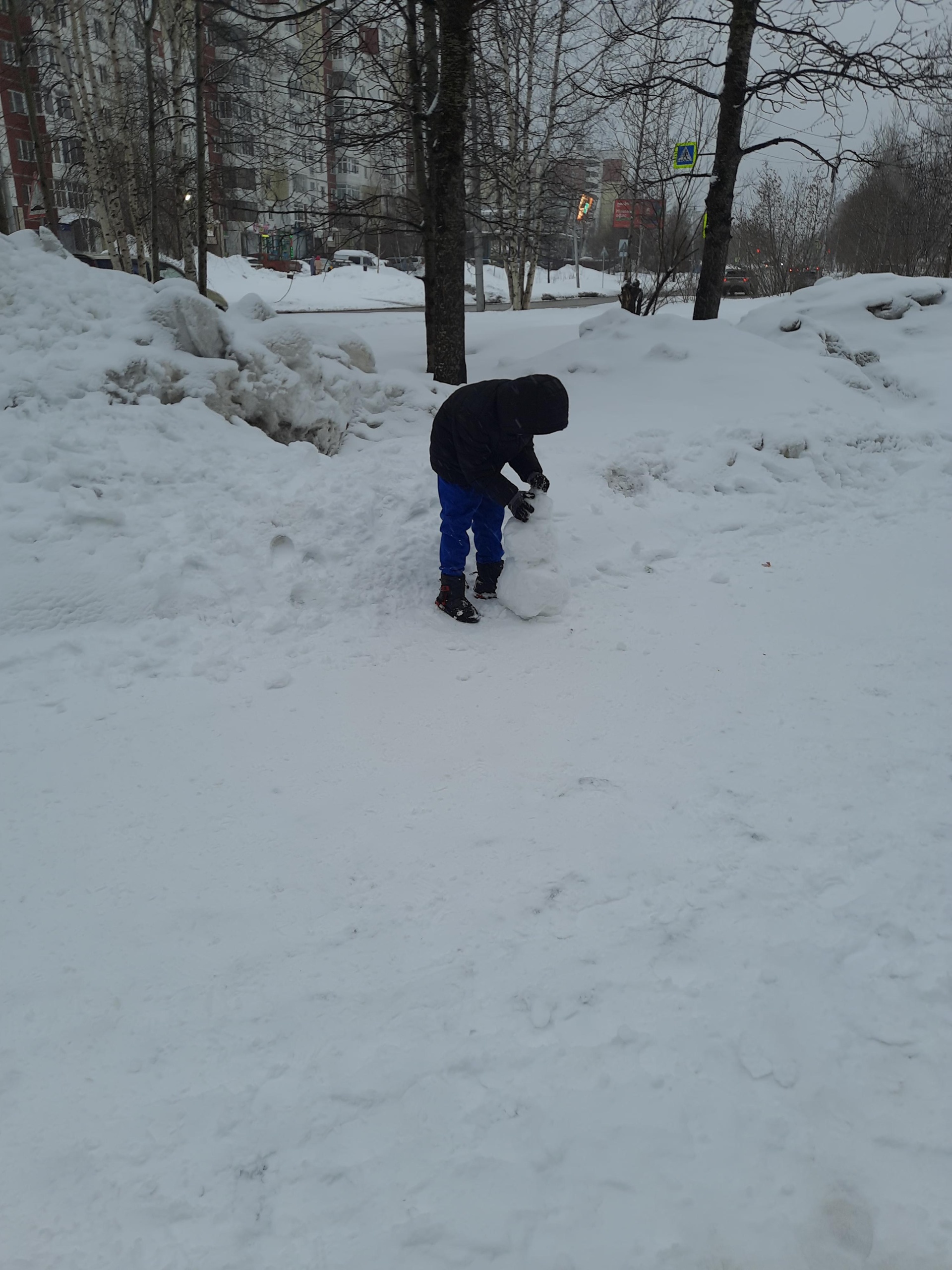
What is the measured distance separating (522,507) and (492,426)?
447mm

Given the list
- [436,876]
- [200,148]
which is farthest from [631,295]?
[436,876]

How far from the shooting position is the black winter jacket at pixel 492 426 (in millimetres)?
3893

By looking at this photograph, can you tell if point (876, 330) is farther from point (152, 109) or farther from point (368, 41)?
point (152, 109)

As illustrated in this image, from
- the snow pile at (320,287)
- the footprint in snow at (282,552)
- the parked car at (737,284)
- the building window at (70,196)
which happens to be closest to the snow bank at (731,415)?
the footprint in snow at (282,552)

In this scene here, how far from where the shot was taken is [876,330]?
10547 mm

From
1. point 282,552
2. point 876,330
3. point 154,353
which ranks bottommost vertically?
point 282,552

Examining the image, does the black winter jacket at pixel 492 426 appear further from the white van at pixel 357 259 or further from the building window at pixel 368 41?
the white van at pixel 357 259

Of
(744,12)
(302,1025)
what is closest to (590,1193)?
(302,1025)

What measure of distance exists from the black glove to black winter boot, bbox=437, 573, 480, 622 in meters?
0.51

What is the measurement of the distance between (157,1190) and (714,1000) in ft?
4.73

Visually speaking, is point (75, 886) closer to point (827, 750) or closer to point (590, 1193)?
point (590, 1193)

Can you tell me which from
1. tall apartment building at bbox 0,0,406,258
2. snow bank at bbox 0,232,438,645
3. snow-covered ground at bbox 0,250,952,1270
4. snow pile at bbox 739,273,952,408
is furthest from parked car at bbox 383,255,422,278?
snow-covered ground at bbox 0,250,952,1270

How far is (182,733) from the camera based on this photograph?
3379 mm

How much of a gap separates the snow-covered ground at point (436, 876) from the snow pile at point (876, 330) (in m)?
4.11
